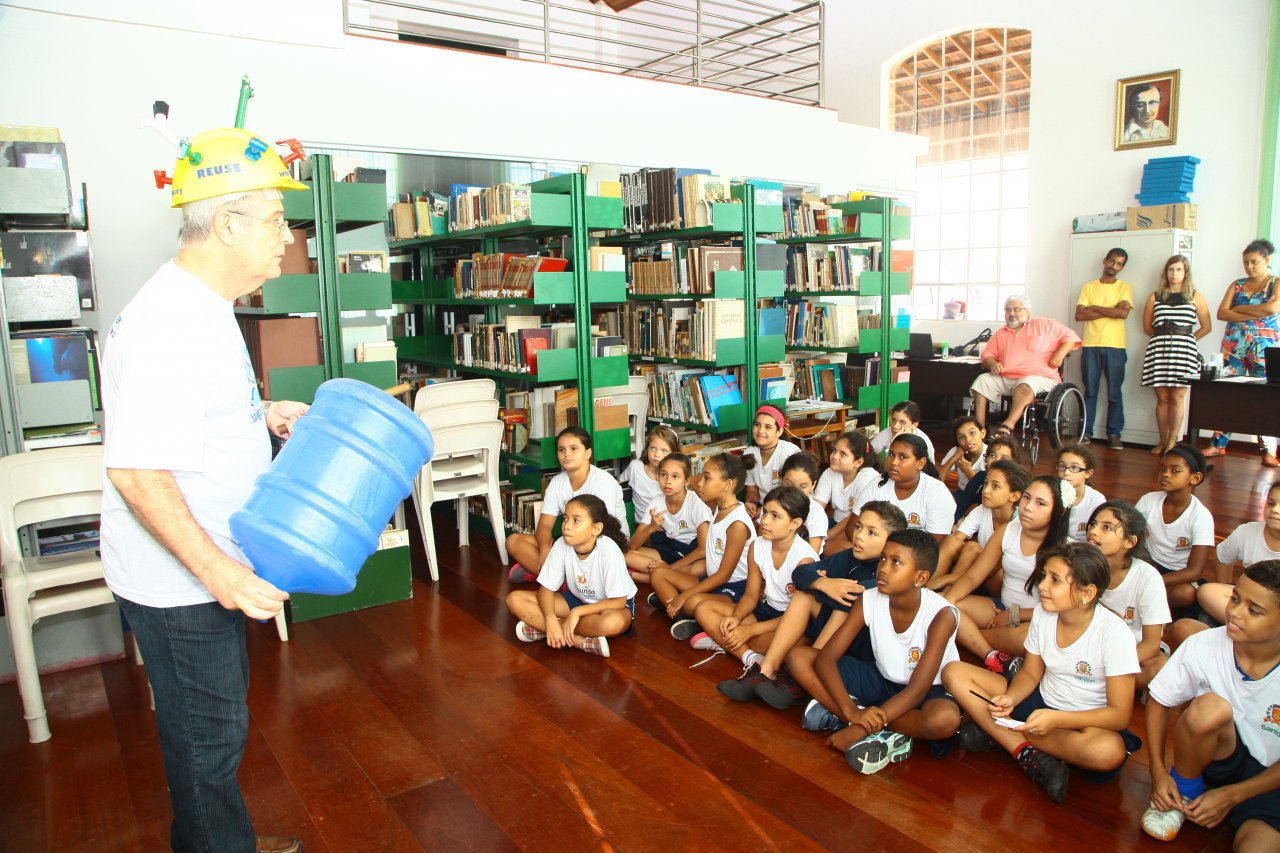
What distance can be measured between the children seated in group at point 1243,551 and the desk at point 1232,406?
3575mm

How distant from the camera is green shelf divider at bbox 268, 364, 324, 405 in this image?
13.5 feet

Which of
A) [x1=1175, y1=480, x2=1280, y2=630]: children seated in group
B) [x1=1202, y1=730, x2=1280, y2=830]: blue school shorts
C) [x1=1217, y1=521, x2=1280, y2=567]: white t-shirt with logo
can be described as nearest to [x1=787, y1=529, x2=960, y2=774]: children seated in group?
[x1=1202, y1=730, x2=1280, y2=830]: blue school shorts

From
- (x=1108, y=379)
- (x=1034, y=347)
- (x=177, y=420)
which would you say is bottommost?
(x=1108, y=379)

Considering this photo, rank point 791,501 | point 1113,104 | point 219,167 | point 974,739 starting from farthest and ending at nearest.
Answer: point 1113,104 → point 791,501 → point 974,739 → point 219,167

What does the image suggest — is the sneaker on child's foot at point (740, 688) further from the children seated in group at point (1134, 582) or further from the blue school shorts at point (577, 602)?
the children seated in group at point (1134, 582)

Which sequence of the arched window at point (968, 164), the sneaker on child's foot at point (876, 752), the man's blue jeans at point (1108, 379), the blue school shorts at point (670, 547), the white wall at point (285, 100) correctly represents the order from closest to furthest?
the sneaker on child's foot at point (876, 752), the blue school shorts at point (670, 547), the white wall at point (285, 100), the man's blue jeans at point (1108, 379), the arched window at point (968, 164)

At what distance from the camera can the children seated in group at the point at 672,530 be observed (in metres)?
4.48

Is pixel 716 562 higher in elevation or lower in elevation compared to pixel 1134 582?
lower

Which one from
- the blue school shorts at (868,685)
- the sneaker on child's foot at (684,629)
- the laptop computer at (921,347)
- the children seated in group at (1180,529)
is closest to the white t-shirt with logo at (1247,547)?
the children seated in group at (1180,529)

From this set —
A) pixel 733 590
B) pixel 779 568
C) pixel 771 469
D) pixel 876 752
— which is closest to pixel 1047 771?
pixel 876 752

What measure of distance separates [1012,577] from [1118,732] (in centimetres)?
108

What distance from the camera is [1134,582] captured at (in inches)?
128

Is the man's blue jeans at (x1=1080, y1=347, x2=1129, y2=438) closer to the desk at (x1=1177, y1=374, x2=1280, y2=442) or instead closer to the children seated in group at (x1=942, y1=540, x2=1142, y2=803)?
the desk at (x1=1177, y1=374, x2=1280, y2=442)

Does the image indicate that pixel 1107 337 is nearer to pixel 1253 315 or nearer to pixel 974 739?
pixel 1253 315
